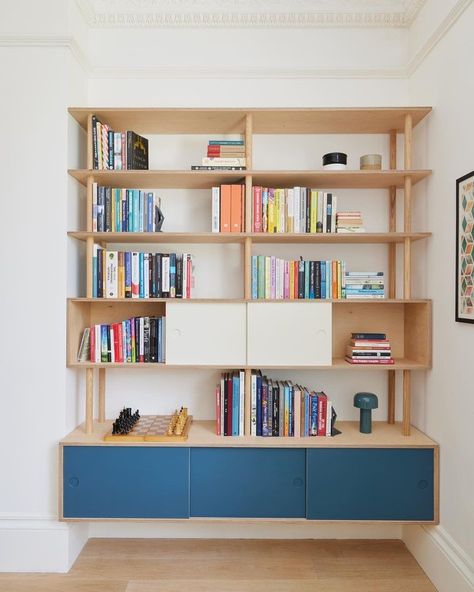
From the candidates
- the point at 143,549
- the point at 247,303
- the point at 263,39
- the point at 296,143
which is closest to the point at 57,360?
the point at 247,303

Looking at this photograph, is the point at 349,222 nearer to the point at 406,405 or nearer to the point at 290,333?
the point at 290,333

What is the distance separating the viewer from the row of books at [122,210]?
7.08ft

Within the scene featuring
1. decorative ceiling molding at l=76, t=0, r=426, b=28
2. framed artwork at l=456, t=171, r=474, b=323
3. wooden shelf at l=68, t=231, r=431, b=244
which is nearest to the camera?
framed artwork at l=456, t=171, r=474, b=323

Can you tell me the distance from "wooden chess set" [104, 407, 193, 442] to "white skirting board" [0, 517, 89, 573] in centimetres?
53

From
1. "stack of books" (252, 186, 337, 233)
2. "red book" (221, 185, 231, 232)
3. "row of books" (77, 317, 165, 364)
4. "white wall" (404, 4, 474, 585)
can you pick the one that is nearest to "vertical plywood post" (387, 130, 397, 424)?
"white wall" (404, 4, 474, 585)

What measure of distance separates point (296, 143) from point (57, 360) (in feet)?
5.78

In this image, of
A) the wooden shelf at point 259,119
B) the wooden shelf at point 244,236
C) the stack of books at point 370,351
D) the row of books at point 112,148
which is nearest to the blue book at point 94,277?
the wooden shelf at point 244,236

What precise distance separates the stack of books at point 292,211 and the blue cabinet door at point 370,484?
112 centimetres

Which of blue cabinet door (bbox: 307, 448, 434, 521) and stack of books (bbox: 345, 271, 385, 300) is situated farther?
stack of books (bbox: 345, 271, 385, 300)

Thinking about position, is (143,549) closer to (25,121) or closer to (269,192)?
(269,192)

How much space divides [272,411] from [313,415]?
209 mm

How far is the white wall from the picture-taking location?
5.87 feet

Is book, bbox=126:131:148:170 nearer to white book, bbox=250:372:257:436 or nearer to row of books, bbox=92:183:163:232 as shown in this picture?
row of books, bbox=92:183:163:232

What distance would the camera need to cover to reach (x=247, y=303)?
6.98ft
